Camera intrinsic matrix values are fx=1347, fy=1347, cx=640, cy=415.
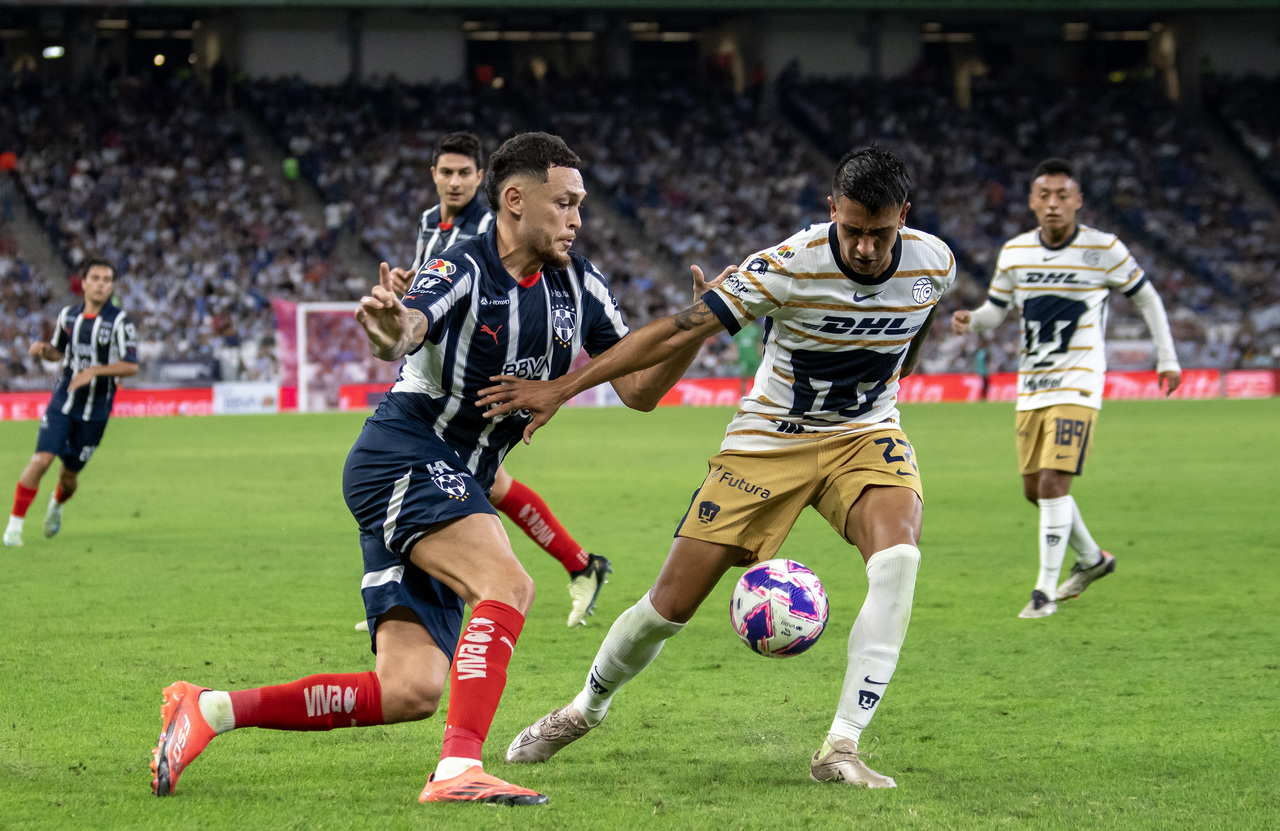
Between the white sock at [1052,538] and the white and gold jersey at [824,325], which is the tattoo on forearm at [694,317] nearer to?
the white and gold jersey at [824,325]

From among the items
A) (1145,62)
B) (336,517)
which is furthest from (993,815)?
(1145,62)

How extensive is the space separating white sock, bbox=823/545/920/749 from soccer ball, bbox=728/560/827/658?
0.66ft

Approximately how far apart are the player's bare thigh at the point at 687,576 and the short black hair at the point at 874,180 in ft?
4.16

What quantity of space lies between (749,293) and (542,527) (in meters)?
3.03

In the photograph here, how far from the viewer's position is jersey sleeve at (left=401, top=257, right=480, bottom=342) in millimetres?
4250

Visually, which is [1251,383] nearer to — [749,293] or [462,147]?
[462,147]

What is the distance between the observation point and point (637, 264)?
3528 cm

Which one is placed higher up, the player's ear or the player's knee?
the player's ear

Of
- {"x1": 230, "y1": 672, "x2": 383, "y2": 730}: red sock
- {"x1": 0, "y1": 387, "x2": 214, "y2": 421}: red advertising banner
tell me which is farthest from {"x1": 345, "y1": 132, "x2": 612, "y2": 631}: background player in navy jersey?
{"x1": 0, "y1": 387, "x2": 214, "y2": 421}: red advertising banner

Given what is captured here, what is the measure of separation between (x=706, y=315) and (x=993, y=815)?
1796 millimetres

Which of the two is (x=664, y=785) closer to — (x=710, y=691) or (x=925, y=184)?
(x=710, y=691)

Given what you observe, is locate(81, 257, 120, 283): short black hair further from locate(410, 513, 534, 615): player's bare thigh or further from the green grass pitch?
locate(410, 513, 534, 615): player's bare thigh

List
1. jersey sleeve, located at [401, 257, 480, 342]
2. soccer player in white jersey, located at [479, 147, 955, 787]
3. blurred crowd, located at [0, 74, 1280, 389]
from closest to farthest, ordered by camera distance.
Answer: jersey sleeve, located at [401, 257, 480, 342], soccer player in white jersey, located at [479, 147, 955, 787], blurred crowd, located at [0, 74, 1280, 389]

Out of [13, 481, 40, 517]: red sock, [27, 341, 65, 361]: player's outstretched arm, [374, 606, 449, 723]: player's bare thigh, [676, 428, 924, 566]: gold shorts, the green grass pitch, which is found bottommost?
the green grass pitch
